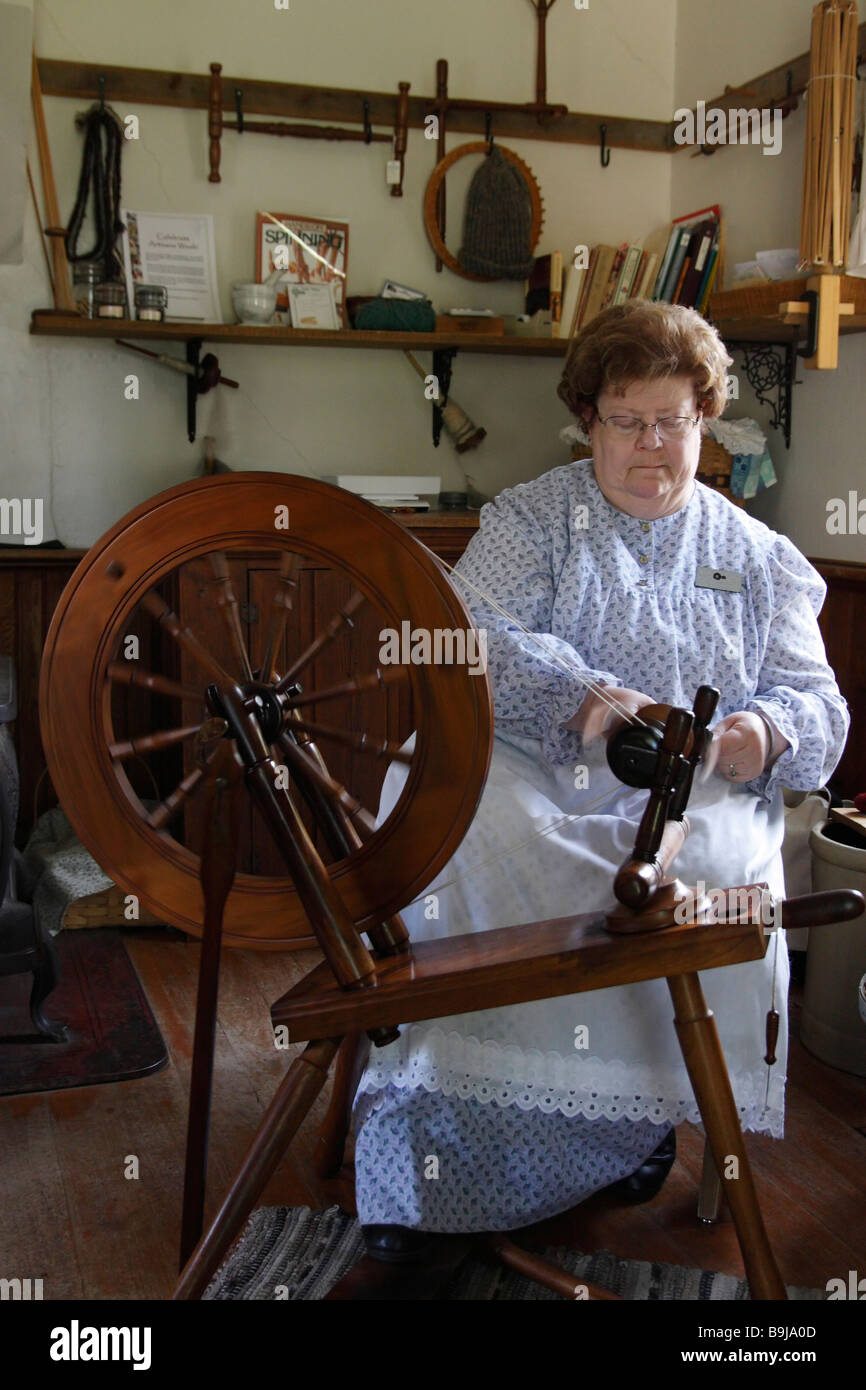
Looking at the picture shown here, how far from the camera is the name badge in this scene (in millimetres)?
2072

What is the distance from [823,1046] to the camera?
2.55m

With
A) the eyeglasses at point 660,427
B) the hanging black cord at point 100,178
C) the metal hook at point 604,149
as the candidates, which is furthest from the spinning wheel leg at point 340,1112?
the metal hook at point 604,149

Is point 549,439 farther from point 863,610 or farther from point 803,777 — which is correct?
point 803,777

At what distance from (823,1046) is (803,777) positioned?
0.86m

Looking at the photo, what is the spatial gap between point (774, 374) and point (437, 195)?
1110mm

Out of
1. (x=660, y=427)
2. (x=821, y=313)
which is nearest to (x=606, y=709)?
(x=660, y=427)

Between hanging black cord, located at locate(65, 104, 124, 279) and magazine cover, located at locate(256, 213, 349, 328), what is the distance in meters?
0.39

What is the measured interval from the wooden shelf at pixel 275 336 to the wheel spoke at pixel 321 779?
214 centimetres

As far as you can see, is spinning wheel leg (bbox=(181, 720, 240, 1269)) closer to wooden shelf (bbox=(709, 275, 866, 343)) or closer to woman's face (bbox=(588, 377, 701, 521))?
woman's face (bbox=(588, 377, 701, 521))

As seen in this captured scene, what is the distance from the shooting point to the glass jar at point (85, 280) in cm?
342

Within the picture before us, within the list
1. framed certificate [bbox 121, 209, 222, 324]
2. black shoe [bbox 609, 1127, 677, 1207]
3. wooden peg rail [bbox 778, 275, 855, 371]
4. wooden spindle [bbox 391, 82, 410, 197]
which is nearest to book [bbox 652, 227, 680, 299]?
wooden peg rail [bbox 778, 275, 855, 371]

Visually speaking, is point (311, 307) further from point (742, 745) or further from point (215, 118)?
point (742, 745)

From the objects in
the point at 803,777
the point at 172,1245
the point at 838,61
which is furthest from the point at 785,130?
the point at 172,1245

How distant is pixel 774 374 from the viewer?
130 inches
